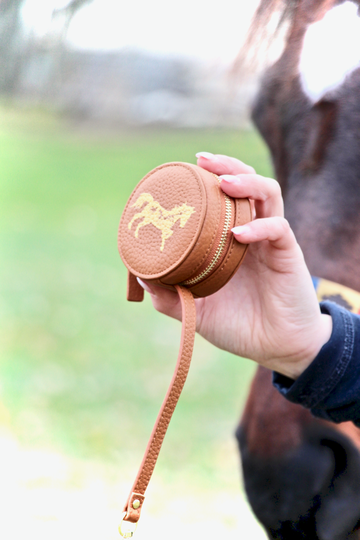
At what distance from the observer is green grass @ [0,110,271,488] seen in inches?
37.5

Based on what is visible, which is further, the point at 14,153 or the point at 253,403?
the point at 14,153

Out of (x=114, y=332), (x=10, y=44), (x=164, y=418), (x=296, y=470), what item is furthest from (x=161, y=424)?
(x=114, y=332)

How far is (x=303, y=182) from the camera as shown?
477 millimetres

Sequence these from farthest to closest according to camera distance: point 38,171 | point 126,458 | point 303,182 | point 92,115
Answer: point 38,171 < point 92,115 < point 126,458 < point 303,182

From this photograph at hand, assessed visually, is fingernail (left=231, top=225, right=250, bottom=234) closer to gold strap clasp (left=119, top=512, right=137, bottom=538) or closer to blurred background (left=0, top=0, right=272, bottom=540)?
gold strap clasp (left=119, top=512, right=137, bottom=538)

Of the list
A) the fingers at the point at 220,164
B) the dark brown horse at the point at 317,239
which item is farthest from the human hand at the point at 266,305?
the dark brown horse at the point at 317,239

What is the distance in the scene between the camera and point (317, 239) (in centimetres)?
45

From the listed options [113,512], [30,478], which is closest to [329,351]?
[113,512]

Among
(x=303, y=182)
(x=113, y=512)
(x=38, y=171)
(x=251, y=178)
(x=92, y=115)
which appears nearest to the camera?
(x=251, y=178)

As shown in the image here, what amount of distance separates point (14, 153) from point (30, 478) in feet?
3.06

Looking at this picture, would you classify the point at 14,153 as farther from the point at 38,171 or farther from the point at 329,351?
the point at 329,351

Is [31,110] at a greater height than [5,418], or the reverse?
[31,110]

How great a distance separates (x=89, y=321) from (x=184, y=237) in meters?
1.24

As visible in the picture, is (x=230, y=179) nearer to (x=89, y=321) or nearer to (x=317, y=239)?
(x=317, y=239)
